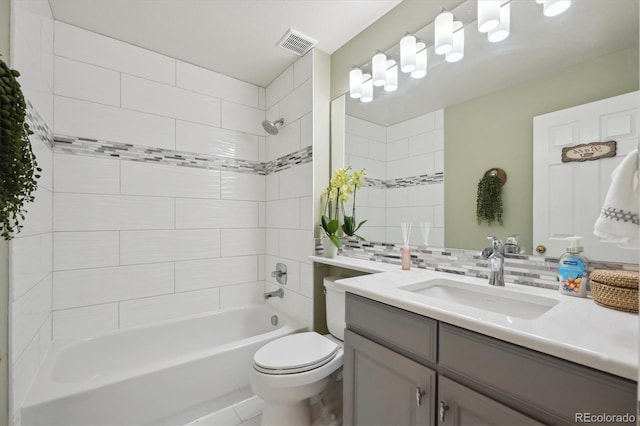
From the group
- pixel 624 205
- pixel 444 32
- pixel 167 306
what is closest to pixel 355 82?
pixel 444 32

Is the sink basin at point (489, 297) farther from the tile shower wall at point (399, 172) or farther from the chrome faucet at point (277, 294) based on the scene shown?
the chrome faucet at point (277, 294)

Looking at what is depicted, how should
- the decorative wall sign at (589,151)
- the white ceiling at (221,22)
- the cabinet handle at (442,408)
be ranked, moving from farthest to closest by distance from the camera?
the white ceiling at (221,22), the decorative wall sign at (589,151), the cabinet handle at (442,408)

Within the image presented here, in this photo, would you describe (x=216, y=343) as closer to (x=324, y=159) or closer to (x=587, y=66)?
(x=324, y=159)

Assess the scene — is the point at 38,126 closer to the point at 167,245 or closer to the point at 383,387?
the point at 167,245

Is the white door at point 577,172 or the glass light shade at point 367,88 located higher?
the glass light shade at point 367,88

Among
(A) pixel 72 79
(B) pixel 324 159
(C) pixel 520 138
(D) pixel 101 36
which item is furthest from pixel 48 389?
(C) pixel 520 138

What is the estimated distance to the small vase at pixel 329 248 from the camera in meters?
1.86

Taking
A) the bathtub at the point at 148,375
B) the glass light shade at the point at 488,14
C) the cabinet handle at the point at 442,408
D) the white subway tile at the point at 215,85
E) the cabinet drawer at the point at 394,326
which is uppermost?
the white subway tile at the point at 215,85

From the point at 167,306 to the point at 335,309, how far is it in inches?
51.9

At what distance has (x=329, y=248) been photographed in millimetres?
1867

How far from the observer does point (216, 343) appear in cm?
226

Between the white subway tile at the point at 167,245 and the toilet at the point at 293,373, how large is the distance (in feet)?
3.46

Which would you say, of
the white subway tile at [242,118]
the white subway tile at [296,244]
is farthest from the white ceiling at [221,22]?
the white subway tile at [296,244]

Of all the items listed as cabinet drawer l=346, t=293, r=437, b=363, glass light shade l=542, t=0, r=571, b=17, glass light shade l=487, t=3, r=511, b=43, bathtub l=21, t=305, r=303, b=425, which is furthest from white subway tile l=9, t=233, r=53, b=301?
glass light shade l=542, t=0, r=571, b=17
